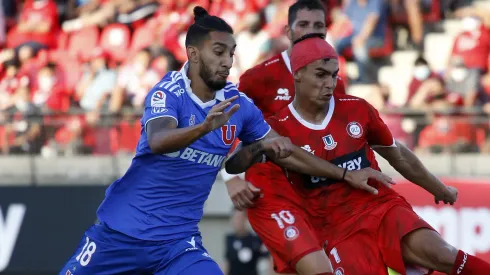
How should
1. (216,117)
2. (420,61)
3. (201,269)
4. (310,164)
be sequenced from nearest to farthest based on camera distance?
1. (216,117)
2. (201,269)
3. (310,164)
4. (420,61)

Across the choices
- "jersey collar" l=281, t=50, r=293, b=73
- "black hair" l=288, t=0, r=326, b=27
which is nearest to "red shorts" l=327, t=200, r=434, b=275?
"jersey collar" l=281, t=50, r=293, b=73

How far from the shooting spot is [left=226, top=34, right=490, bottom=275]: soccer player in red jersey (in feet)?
22.2

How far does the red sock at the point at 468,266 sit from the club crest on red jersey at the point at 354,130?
1.05 m

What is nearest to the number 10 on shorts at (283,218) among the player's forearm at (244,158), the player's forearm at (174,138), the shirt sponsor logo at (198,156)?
the player's forearm at (244,158)

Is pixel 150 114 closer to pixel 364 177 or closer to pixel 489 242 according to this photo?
pixel 364 177

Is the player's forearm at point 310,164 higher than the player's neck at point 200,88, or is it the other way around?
the player's neck at point 200,88

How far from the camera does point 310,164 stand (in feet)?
22.3

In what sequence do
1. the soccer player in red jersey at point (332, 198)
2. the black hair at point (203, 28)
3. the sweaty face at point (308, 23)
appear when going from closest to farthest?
the black hair at point (203, 28) → the soccer player in red jersey at point (332, 198) → the sweaty face at point (308, 23)

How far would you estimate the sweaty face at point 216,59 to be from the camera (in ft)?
20.7

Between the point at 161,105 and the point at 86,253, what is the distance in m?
1.14

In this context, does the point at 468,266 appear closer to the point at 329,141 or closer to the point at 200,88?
the point at 329,141

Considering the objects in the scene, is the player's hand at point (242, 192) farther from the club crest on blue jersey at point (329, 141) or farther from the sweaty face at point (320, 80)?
the sweaty face at point (320, 80)

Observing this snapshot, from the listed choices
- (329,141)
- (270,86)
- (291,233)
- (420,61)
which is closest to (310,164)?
(329,141)

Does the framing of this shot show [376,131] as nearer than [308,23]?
Yes
